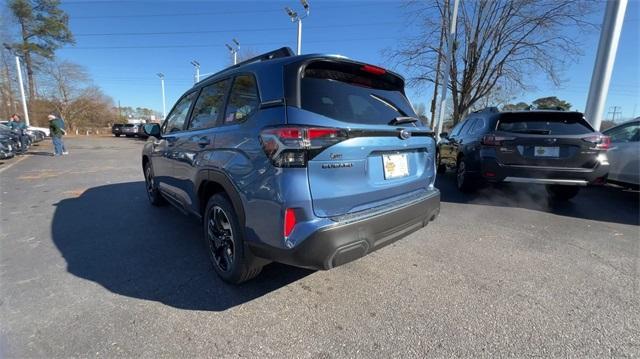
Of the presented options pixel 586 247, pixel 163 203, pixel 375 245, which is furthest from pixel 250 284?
pixel 586 247

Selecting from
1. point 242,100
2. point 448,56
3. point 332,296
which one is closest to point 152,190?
point 242,100

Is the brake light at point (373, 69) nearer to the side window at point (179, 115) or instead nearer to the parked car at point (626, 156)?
the side window at point (179, 115)

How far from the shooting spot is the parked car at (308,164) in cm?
193

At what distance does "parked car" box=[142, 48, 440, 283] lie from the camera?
1930 millimetres

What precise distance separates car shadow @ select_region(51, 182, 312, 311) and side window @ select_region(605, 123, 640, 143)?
678cm

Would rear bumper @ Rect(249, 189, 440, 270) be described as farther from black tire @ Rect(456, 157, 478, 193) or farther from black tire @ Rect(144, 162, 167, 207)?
black tire @ Rect(456, 157, 478, 193)

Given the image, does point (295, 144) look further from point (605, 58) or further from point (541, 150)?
point (605, 58)

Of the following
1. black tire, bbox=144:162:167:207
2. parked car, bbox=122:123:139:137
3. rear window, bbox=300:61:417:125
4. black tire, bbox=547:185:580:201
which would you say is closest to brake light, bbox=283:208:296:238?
rear window, bbox=300:61:417:125

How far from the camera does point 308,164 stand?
1922 mm

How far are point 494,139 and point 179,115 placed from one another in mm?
4712

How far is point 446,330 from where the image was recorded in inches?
81.7

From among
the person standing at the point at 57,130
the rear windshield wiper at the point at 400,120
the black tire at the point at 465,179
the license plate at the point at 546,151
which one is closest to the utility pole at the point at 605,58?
the black tire at the point at 465,179

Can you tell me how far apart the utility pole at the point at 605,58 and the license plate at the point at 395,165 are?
858 cm

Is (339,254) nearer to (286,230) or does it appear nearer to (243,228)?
(286,230)
